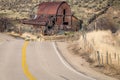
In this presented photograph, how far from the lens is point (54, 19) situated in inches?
1829

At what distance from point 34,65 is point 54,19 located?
2938 centimetres

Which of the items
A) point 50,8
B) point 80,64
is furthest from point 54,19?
point 80,64

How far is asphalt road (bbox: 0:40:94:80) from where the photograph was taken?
14523mm

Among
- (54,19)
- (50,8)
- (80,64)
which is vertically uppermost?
(50,8)

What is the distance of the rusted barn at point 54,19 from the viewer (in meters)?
44.4

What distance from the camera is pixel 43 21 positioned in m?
44.9

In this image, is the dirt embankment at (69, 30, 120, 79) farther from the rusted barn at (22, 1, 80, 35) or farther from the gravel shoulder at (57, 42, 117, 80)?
the rusted barn at (22, 1, 80, 35)

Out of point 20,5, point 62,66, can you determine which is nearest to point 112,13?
point 62,66

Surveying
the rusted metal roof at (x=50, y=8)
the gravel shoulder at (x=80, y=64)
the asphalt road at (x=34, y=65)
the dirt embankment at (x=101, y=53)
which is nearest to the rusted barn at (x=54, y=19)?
the rusted metal roof at (x=50, y=8)

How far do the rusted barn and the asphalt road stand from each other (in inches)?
828

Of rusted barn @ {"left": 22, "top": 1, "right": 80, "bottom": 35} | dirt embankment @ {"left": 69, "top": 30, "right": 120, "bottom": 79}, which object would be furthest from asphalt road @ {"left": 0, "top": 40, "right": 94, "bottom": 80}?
rusted barn @ {"left": 22, "top": 1, "right": 80, "bottom": 35}

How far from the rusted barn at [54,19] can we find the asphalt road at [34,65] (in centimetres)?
2104

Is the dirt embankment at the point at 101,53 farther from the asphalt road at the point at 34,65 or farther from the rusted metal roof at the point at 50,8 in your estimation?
the rusted metal roof at the point at 50,8

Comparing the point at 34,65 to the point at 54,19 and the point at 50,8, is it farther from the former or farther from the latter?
the point at 50,8
